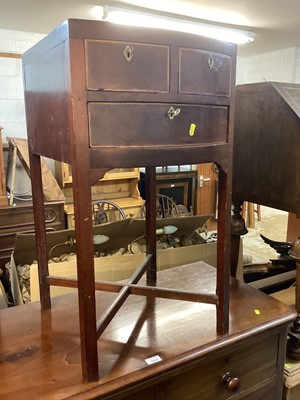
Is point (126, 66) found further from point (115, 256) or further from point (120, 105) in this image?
point (115, 256)

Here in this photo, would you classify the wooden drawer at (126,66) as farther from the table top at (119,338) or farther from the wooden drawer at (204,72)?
the table top at (119,338)

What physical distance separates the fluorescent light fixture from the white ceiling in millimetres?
112

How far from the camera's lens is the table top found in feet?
2.62

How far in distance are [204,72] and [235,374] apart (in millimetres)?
835

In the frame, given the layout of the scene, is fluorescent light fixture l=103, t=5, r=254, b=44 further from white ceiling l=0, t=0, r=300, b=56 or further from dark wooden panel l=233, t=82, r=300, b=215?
dark wooden panel l=233, t=82, r=300, b=215

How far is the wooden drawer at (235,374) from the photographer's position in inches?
36.0

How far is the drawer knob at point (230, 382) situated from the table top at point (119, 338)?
0.11 m

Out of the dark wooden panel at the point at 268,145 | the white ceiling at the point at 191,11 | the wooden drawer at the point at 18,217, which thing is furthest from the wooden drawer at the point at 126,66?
the wooden drawer at the point at 18,217

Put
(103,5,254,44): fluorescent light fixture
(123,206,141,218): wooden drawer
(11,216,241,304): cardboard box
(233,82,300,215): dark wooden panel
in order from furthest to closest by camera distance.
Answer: (123,206,141,218): wooden drawer
(103,5,254,44): fluorescent light fixture
(11,216,241,304): cardboard box
(233,82,300,215): dark wooden panel

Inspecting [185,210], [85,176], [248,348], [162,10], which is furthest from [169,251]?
[185,210]

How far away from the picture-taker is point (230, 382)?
0.97 meters

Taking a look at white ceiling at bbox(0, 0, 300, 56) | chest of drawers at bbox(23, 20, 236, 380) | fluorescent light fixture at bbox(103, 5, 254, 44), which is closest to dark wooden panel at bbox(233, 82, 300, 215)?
chest of drawers at bbox(23, 20, 236, 380)

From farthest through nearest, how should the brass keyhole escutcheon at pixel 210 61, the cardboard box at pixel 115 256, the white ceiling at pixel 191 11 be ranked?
the white ceiling at pixel 191 11 → the cardboard box at pixel 115 256 → the brass keyhole escutcheon at pixel 210 61

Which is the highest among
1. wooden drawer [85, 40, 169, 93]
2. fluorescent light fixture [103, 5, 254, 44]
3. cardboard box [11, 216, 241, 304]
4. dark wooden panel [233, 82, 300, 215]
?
fluorescent light fixture [103, 5, 254, 44]
